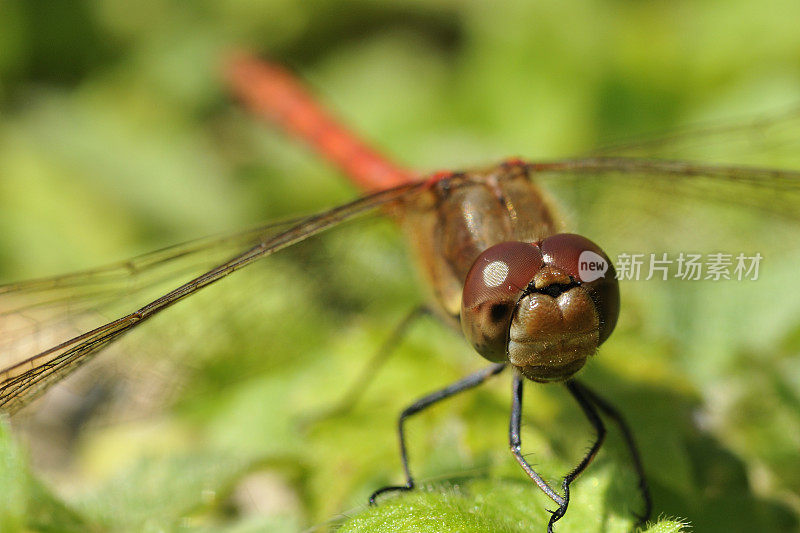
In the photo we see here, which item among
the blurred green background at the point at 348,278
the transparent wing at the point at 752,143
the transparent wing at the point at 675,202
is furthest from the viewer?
the transparent wing at the point at 752,143

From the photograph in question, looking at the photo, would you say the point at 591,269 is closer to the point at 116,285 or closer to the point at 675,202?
the point at 675,202

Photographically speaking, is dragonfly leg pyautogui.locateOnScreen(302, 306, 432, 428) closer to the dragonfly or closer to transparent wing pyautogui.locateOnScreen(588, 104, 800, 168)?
the dragonfly

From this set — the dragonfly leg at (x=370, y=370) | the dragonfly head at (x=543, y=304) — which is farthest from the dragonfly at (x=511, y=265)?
the dragonfly leg at (x=370, y=370)

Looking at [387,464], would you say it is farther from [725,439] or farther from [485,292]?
[725,439]

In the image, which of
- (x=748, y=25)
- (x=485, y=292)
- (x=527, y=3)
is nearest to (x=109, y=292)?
(x=485, y=292)

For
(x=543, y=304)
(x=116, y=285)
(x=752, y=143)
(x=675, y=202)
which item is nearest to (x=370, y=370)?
(x=116, y=285)

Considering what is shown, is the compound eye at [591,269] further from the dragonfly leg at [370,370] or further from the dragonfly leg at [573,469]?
the dragonfly leg at [370,370]
